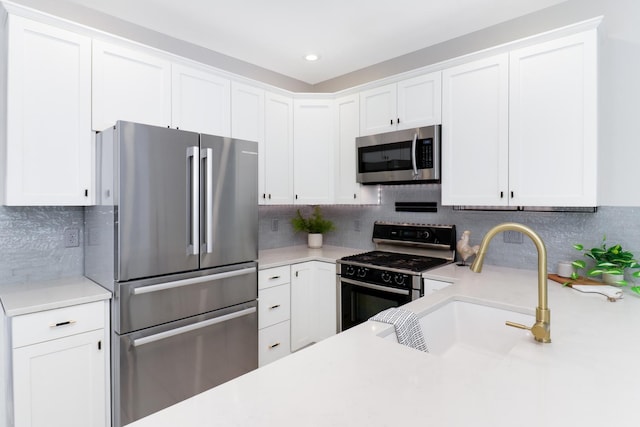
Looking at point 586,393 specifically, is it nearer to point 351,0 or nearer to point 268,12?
point 351,0

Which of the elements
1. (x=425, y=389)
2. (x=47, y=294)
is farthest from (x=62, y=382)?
(x=425, y=389)

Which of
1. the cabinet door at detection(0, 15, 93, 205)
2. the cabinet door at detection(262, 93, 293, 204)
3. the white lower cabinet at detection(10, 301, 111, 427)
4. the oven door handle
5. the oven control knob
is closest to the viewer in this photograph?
the white lower cabinet at detection(10, 301, 111, 427)

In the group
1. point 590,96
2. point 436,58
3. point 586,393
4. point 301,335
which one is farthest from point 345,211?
point 586,393

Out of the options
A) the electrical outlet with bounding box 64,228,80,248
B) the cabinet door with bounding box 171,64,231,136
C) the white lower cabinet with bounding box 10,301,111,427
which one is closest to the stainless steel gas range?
the cabinet door with bounding box 171,64,231,136

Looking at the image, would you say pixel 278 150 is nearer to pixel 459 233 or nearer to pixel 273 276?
pixel 273 276

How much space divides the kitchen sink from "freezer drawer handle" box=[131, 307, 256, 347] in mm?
1429

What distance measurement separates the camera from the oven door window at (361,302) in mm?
2656

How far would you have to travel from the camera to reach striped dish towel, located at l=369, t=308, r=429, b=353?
129 centimetres

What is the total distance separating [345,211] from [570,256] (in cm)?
201

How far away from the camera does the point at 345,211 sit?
3.76m

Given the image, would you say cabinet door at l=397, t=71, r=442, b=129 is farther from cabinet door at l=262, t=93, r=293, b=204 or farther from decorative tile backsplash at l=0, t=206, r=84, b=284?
decorative tile backsplash at l=0, t=206, r=84, b=284

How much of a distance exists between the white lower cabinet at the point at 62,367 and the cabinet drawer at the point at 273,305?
43.1 inches

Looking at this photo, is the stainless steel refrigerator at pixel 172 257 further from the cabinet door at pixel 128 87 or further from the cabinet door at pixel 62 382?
the cabinet door at pixel 128 87

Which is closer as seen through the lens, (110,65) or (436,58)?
(110,65)
